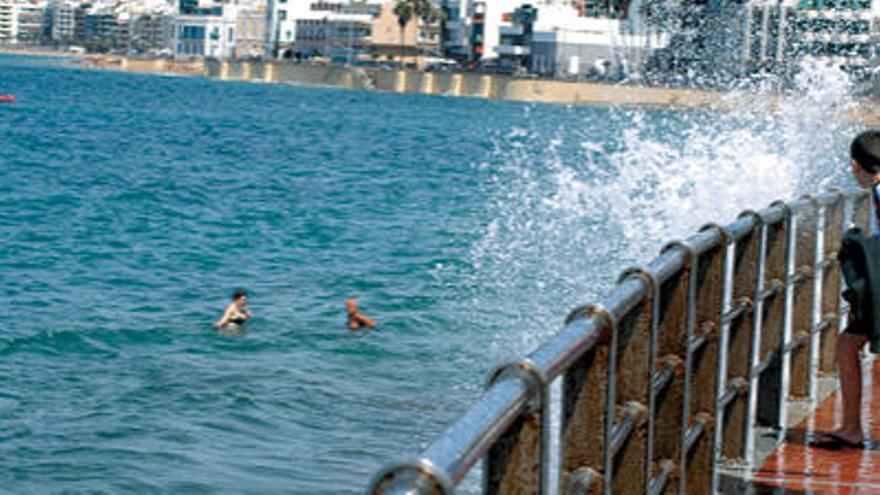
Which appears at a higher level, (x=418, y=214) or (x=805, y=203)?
(x=805, y=203)

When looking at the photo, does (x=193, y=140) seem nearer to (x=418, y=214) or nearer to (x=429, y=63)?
(x=418, y=214)

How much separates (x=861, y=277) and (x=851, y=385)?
554mm

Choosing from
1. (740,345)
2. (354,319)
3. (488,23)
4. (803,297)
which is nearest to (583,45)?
(488,23)

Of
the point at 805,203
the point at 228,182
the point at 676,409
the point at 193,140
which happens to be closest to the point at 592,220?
the point at 228,182

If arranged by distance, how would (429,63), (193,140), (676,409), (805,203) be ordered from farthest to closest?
(429,63)
(193,140)
(805,203)
(676,409)

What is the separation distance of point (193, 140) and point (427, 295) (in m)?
44.5

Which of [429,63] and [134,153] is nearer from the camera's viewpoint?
[134,153]

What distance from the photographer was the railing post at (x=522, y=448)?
292cm

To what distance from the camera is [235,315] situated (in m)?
17.2

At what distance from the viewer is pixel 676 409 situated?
5.05m

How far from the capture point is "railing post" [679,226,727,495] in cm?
556

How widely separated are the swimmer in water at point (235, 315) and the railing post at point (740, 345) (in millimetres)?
11058

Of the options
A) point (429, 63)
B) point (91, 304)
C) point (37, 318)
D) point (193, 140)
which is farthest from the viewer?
point (429, 63)

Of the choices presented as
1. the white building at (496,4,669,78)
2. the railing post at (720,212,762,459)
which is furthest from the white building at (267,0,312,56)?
the railing post at (720,212,762,459)
